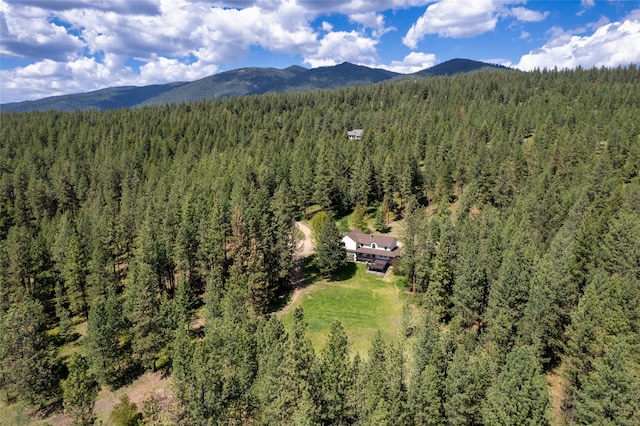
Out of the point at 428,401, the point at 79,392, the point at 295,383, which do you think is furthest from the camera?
the point at 79,392

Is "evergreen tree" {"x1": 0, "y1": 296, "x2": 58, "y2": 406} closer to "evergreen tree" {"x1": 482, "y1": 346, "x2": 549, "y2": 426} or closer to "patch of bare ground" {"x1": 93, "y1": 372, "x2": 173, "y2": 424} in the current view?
"patch of bare ground" {"x1": 93, "y1": 372, "x2": 173, "y2": 424}

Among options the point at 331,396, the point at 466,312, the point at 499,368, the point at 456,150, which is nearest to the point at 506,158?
the point at 456,150

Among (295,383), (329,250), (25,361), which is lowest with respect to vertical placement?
(25,361)

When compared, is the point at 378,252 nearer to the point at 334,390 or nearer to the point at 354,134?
the point at 334,390

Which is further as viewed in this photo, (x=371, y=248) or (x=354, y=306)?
(x=371, y=248)

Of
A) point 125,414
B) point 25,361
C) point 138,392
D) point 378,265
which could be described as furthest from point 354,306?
point 25,361

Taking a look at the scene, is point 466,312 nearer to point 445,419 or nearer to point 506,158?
point 445,419
